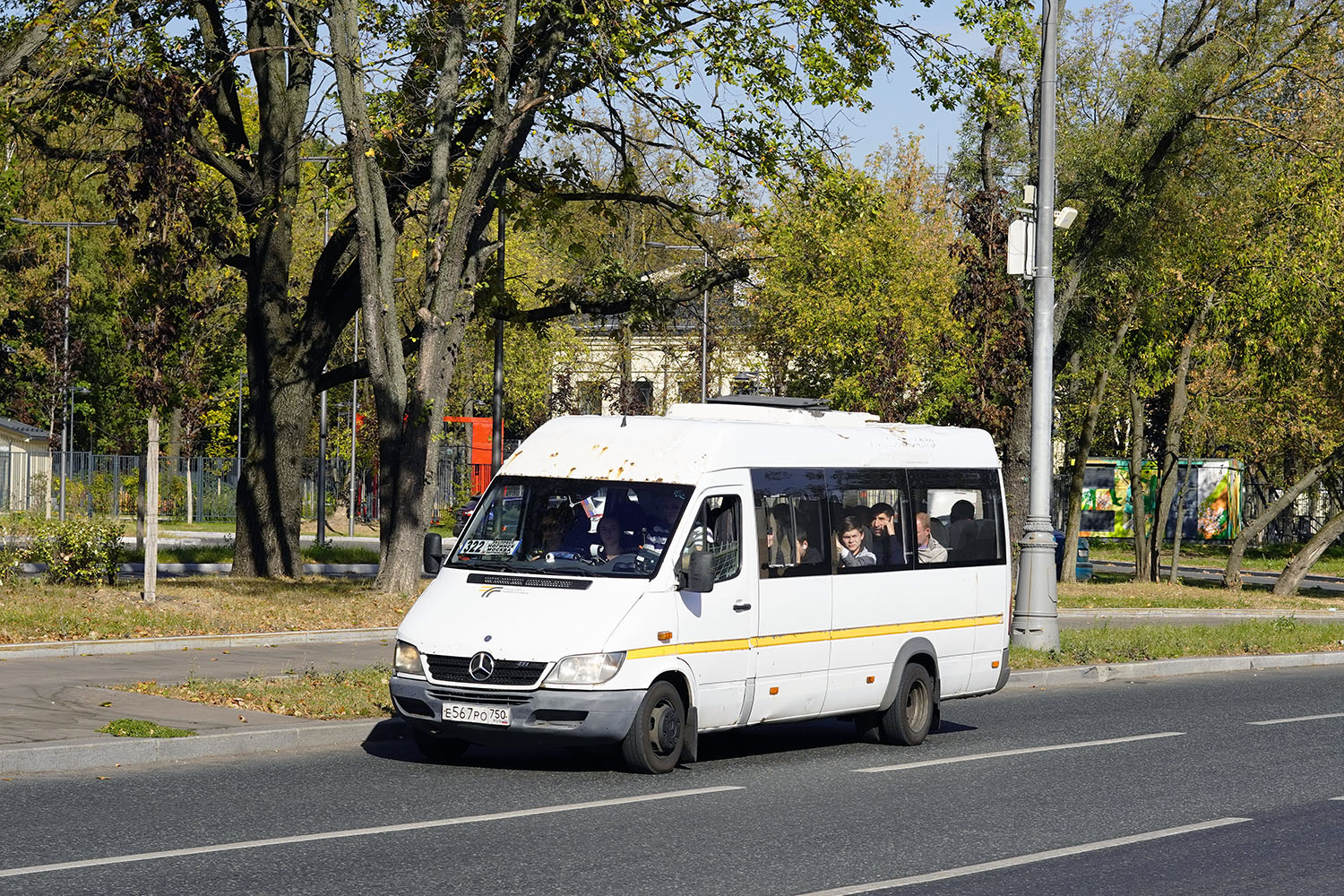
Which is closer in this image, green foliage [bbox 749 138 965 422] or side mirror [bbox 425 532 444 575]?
side mirror [bbox 425 532 444 575]

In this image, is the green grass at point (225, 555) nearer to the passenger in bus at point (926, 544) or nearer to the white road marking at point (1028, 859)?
the passenger in bus at point (926, 544)

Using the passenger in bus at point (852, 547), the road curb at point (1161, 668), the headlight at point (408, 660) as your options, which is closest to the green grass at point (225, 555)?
the road curb at point (1161, 668)

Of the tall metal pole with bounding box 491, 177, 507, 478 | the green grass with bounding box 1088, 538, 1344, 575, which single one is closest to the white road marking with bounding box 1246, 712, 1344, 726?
the tall metal pole with bounding box 491, 177, 507, 478

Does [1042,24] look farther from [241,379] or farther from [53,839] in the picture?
[241,379]

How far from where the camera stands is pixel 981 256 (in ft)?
110

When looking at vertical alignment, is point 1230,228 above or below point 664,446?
above

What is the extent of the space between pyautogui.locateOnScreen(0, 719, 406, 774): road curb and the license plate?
5.53ft

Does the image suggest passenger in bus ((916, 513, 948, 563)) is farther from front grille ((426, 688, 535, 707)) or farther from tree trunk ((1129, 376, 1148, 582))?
tree trunk ((1129, 376, 1148, 582))

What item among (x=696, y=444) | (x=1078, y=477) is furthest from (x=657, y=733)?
(x=1078, y=477)

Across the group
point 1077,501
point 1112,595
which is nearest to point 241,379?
point 1077,501

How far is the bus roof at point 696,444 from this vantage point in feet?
38.6

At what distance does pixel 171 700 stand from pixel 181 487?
44017mm

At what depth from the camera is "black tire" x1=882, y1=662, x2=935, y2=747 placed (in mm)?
13211

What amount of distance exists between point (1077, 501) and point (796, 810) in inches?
1201
